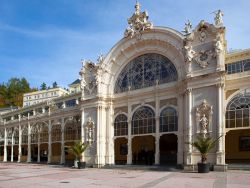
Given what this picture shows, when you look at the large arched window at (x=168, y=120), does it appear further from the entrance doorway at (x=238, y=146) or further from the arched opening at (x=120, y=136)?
the entrance doorway at (x=238, y=146)

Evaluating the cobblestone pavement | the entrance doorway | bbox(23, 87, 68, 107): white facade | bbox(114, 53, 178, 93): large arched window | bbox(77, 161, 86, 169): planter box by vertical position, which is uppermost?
bbox(23, 87, 68, 107): white facade

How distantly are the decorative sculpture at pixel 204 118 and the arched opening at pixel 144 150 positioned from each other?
8897 millimetres

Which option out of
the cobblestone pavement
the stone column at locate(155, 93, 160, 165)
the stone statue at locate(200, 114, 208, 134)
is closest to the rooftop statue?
the stone column at locate(155, 93, 160, 165)

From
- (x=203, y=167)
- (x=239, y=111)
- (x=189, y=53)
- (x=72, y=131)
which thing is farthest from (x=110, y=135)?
(x=239, y=111)

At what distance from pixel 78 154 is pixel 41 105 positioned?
20376 millimetres

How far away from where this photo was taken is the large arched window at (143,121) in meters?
33.0

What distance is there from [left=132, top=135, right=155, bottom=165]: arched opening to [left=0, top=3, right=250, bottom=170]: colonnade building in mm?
122

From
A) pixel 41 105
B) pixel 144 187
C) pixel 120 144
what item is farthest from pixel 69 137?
pixel 144 187

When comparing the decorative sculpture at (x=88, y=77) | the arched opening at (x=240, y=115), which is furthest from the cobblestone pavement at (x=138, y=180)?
the decorative sculpture at (x=88, y=77)

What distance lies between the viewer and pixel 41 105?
52062 mm

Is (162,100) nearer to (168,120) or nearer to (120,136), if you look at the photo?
(168,120)

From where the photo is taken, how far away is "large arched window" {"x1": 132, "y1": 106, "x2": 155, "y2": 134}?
1298 inches

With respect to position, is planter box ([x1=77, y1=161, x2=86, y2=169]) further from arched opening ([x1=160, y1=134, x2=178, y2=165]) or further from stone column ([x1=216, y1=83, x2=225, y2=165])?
stone column ([x1=216, y1=83, x2=225, y2=165])

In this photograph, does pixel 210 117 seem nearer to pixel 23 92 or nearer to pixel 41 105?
pixel 41 105
